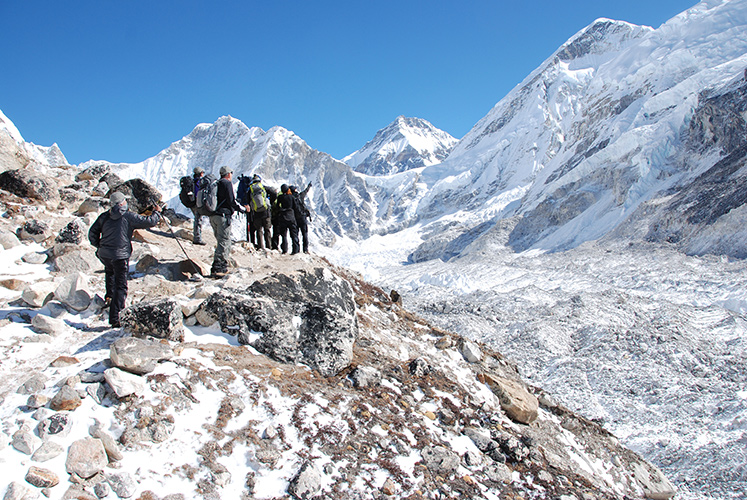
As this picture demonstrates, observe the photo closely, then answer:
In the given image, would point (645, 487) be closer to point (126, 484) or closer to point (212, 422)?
point (212, 422)

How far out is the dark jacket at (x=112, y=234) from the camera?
560 centimetres

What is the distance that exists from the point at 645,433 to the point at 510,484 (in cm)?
1029

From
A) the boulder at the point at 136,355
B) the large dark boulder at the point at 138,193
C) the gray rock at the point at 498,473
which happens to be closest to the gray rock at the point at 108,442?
the boulder at the point at 136,355

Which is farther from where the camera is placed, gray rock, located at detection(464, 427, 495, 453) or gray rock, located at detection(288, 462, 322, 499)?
gray rock, located at detection(464, 427, 495, 453)

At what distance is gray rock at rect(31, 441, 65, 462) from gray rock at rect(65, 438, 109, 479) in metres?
0.08

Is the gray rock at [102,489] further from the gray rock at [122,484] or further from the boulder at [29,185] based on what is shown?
the boulder at [29,185]

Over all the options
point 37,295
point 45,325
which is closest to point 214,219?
point 37,295

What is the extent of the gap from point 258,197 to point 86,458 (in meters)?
6.50

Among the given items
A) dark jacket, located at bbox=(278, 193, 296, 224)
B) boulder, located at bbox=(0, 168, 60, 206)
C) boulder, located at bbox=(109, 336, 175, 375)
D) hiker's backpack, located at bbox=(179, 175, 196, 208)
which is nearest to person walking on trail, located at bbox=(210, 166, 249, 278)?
hiker's backpack, located at bbox=(179, 175, 196, 208)

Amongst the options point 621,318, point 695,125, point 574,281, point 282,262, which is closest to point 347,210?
point 695,125

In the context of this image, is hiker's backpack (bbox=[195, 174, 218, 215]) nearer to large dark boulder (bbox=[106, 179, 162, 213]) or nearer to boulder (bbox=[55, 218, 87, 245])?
boulder (bbox=[55, 218, 87, 245])

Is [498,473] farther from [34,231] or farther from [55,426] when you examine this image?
[34,231]

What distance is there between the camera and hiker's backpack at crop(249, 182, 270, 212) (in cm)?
936

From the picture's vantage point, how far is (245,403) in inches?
178
